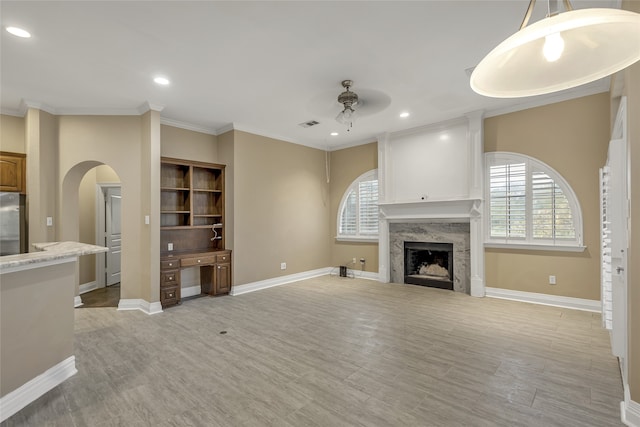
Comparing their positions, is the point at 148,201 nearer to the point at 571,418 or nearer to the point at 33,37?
the point at 33,37

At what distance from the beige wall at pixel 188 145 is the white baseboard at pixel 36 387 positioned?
3464 mm

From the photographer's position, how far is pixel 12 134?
4480 mm

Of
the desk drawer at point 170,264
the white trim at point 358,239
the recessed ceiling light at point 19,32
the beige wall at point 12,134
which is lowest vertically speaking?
the desk drawer at point 170,264

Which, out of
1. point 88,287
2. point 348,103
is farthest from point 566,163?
point 88,287

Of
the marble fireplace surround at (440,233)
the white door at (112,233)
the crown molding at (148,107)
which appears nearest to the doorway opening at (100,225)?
the white door at (112,233)

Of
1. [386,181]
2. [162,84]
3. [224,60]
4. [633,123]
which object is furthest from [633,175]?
[162,84]

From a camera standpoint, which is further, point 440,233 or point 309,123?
point 440,233

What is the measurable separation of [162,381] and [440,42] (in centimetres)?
404

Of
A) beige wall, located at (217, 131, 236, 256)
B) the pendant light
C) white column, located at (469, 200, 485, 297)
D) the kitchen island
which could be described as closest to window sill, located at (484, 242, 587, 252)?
white column, located at (469, 200, 485, 297)

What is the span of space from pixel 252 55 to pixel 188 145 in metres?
2.85

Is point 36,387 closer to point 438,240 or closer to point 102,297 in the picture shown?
point 102,297

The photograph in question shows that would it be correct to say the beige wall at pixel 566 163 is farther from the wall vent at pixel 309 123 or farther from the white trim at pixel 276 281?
the white trim at pixel 276 281

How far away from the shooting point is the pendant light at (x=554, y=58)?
3.78ft

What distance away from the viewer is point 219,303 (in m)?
4.86
